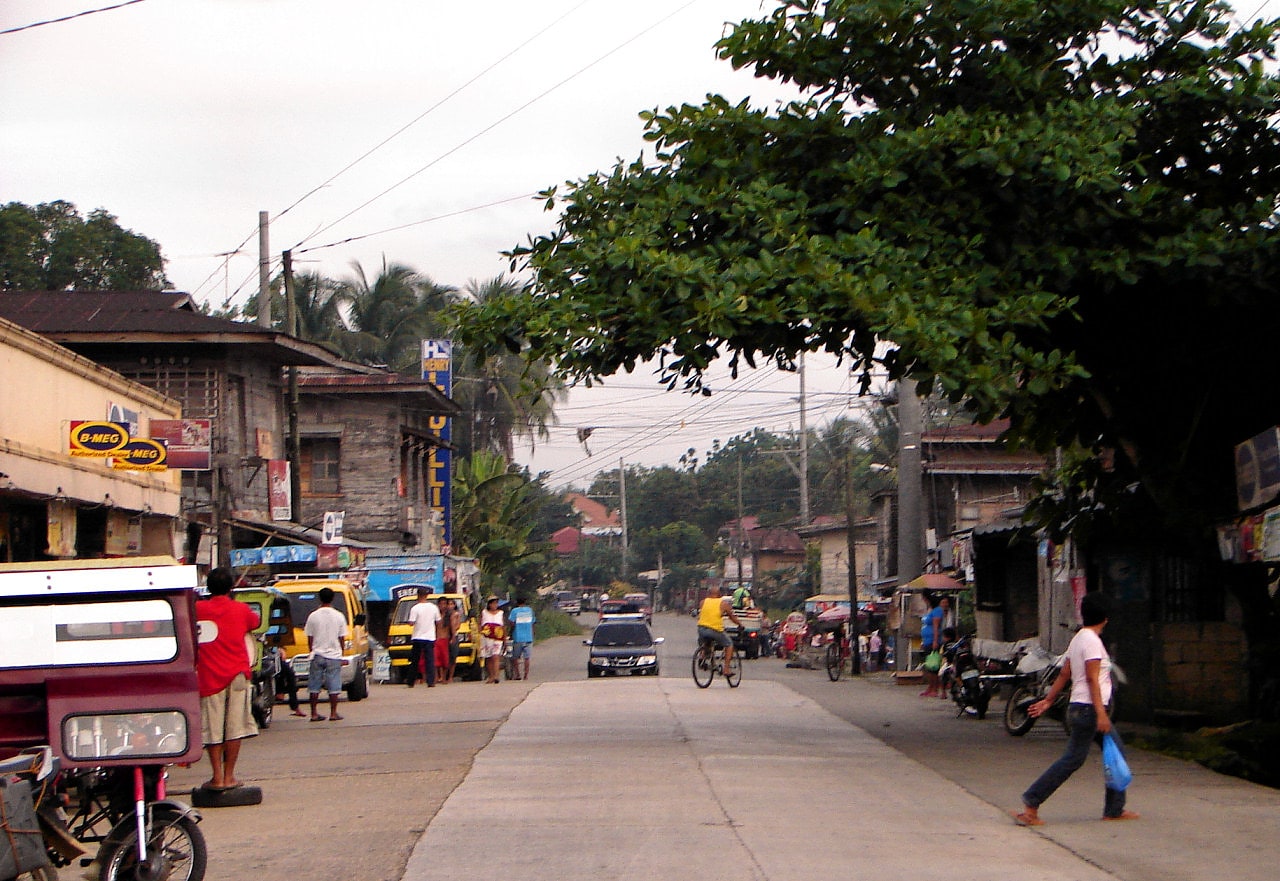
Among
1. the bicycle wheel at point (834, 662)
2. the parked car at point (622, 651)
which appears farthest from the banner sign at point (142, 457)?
the bicycle wheel at point (834, 662)

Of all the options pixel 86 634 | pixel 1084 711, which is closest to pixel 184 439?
pixel 86 634

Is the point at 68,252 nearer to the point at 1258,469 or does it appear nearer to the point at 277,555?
the point at 277,555

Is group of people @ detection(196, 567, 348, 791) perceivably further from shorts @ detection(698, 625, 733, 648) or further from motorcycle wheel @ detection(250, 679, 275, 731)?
shorts @ detection(698, 625, 733, 648)

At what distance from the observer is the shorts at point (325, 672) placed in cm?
1892

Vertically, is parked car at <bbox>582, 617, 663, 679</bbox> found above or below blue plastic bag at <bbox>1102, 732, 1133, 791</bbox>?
below

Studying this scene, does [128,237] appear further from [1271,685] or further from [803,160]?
[1271,685]

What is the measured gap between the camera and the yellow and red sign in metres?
18.9

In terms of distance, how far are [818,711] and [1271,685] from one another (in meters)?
6.75

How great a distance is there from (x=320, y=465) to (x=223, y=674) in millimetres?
32689

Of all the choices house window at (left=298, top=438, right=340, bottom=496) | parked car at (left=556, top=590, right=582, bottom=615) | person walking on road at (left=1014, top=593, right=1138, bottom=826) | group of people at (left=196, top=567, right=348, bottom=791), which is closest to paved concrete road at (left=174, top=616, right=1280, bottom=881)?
person walking on road at (left=1014, top=593, right=1138, bottom=826)

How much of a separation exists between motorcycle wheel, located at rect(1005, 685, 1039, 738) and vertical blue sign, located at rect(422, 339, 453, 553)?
30803mm

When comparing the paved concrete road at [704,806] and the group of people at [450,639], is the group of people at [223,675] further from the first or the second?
the group of people at [450,639]

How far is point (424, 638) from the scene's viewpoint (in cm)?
2620

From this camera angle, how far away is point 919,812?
10508 millimetres
